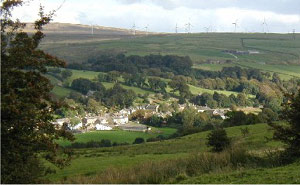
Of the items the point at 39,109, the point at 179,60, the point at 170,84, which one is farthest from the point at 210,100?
the point at 39,109

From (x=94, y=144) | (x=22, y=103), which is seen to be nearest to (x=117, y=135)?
(x=94, y=144)

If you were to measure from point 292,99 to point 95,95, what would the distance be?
353 feet

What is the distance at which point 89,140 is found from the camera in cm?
7775

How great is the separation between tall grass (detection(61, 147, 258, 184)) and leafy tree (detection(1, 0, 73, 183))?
2.60 metres

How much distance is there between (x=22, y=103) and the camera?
42.2ft

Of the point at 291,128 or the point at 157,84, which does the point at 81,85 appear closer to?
the point at 157,84

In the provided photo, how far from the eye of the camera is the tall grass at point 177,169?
16438mm

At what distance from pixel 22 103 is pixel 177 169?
7.53 m

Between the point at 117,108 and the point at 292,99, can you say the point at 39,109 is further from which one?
the point at 117,108

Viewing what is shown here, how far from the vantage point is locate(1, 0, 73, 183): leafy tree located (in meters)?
13.0

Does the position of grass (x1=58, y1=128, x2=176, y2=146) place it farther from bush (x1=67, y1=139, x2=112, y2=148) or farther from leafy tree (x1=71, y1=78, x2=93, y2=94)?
leafy tree (x1=71, y1=78, x2=93, y2=94)

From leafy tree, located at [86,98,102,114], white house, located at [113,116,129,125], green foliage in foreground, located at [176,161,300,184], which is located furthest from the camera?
leafy tree, located at [86,98,102,114]

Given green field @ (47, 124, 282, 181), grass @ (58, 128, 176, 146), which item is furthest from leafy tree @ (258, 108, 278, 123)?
grass @ (58, 128, 176, 146)

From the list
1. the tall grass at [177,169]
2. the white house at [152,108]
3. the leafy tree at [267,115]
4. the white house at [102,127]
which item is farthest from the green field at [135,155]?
the white house at [152,108]
